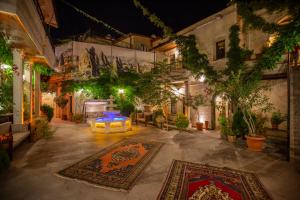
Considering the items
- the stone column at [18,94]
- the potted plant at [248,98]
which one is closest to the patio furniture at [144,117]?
the potted plant at [248,98]

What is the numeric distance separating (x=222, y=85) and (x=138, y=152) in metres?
4.69

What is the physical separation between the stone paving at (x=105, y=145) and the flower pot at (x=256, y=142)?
1.53 ft

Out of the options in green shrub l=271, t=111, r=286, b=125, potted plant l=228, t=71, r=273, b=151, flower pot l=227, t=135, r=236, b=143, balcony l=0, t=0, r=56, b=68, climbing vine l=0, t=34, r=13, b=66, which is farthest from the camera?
green shrub l=271, t=111, r=286, b=125

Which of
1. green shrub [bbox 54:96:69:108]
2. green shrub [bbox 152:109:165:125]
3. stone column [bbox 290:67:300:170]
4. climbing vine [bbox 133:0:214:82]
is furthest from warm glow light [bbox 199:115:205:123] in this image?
green shrub [bbox 54:96:69:108]

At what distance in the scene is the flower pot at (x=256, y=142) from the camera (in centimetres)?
737

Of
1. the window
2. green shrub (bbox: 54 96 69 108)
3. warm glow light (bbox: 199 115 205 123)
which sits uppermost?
the window

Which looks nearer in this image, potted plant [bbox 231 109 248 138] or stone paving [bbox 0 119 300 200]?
stone paving [bbox 0 119 300 200]

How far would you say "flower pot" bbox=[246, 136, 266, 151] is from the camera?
7.37 m

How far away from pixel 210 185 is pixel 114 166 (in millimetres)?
2936

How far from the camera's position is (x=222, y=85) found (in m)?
8.01

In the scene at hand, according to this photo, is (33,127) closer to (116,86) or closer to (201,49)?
(116,86)

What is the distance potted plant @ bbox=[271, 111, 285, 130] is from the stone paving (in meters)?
3.08

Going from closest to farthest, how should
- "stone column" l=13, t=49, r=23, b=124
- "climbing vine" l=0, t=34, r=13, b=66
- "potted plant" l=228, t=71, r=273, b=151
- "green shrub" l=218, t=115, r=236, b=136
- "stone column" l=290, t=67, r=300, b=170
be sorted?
"stone column" l=290, t=67, r=300, b=170 < "climbing vine" l=0, t=34, r=13, b=66 < "potted plant" l=228, t=71, r=273, b=151 < "stone column" l=13, t=49, r=23, b=124 < "green shrub" l=218, t=115, r=236, b=136

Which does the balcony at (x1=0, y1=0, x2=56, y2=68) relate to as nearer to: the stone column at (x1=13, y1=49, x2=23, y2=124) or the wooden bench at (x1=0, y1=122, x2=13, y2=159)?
the stone column at (x1=13, y1=49, x2=23, y2=124)
